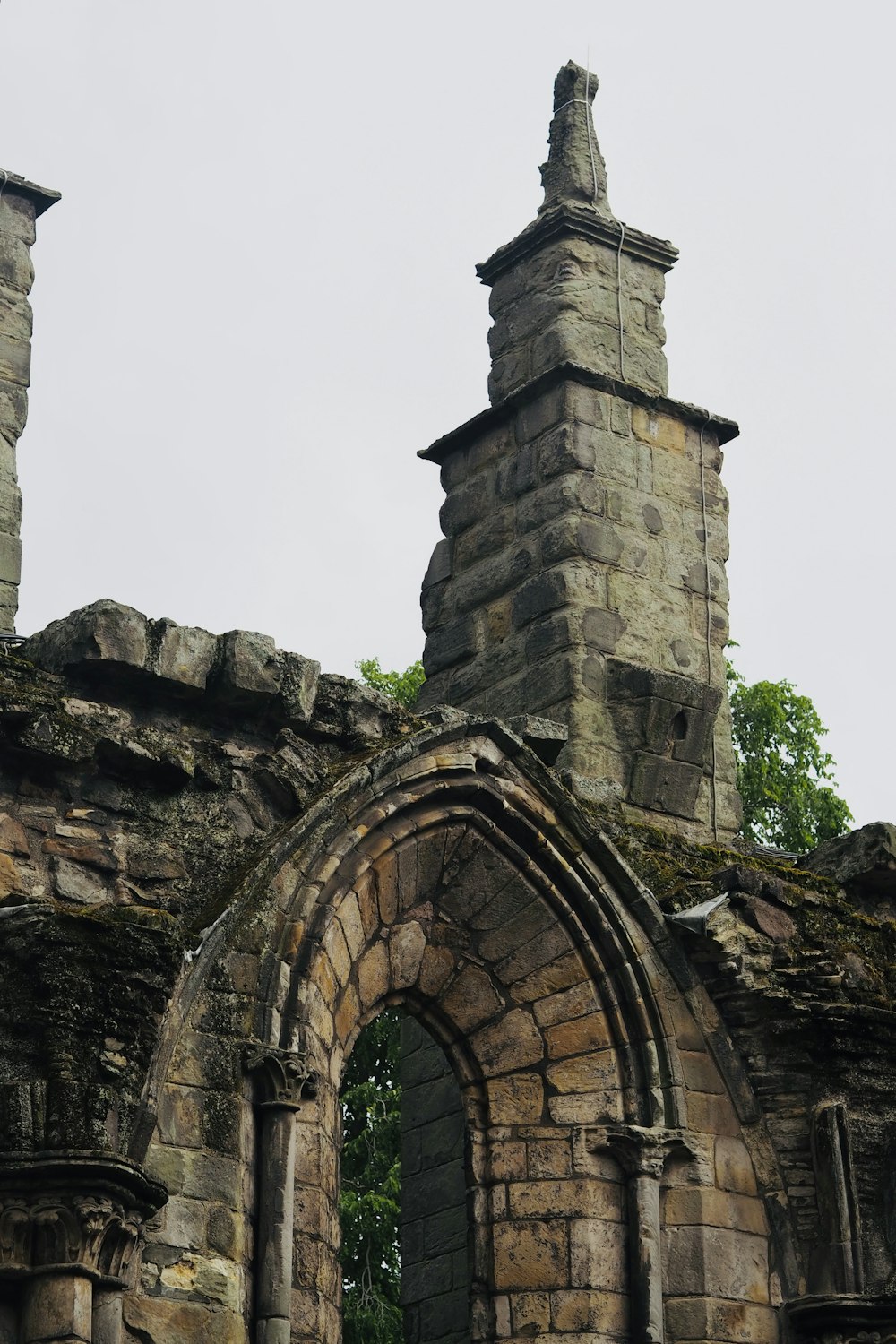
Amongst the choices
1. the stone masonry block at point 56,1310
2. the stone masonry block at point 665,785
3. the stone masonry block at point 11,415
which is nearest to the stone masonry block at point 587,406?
the stone masonry block at point 665,785

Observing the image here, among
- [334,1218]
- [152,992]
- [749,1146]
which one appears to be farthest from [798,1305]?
[152,992]

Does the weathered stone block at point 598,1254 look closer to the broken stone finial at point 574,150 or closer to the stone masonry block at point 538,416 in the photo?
the stone masonry block at point 538,416

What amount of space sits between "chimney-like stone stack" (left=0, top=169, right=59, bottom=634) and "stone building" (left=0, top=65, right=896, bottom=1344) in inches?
15.1

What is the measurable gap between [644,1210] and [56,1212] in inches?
97.5

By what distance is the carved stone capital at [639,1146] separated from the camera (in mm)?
8688

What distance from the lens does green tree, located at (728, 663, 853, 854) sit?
18.5 m

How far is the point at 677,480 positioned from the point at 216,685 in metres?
3.53

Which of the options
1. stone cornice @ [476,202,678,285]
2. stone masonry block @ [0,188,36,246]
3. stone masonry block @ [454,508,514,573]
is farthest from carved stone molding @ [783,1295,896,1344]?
stone masonry block @ [0,188,36,246]

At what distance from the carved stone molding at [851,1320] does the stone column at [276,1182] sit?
1.90 metres

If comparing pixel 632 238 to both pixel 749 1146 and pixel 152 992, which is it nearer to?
pixel 749 1146

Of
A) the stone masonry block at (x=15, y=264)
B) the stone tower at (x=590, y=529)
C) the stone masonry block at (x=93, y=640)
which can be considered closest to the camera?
the stone masonry block at (x=93, y=640)

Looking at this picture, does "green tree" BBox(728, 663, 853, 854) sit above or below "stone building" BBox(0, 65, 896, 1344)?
above

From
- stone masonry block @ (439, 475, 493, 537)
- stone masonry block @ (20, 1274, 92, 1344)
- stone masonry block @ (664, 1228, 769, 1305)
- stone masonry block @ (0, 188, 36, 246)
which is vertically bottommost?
stone masonry block @ (20, 1274, 92, 1344)

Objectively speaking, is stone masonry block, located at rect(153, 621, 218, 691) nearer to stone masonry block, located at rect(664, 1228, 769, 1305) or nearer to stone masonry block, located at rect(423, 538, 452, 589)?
stone masonry block, located at rect(664, 1228, 769, 1305)
